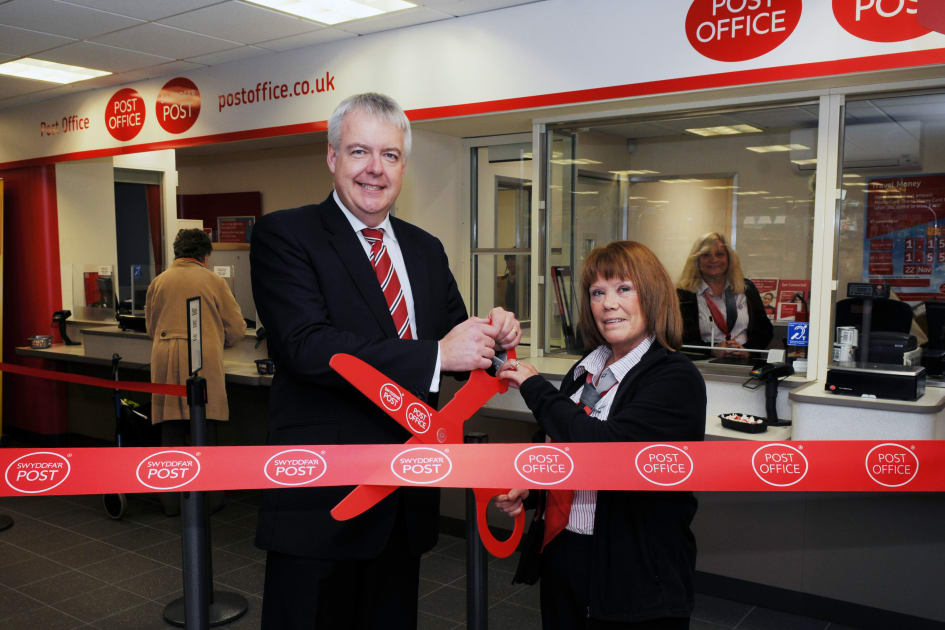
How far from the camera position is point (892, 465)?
1.64 m

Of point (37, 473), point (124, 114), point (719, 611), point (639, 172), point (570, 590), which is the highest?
point (124, 114)

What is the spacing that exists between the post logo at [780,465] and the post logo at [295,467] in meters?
0.90

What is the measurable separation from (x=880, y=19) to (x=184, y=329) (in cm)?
403

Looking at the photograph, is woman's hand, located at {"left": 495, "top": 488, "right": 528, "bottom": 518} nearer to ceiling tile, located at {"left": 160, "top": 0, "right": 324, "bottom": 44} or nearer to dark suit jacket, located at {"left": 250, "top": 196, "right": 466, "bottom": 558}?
dark suit jacket, located at {"left": 250, "top": 196, "right": 466, "bottom": 558}

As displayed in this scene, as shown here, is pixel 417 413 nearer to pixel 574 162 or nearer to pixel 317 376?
pixel 317 376

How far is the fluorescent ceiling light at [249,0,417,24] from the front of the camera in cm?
416

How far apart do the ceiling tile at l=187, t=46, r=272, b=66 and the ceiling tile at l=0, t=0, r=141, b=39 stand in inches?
27.8

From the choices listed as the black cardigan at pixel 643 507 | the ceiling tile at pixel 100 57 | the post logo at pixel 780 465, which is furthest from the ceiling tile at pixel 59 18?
the post logo at pixel 780 465

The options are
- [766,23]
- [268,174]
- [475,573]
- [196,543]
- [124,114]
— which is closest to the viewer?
[475,573]

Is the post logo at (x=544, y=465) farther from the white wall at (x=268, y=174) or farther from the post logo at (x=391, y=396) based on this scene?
the white wall at (x=268, y=174)

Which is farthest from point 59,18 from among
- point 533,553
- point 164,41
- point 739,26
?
point 533,553

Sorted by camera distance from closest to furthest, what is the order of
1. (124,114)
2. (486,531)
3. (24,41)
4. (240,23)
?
1. (486,531)
2. (240,23)
3. (24,41)
4. (124,114)

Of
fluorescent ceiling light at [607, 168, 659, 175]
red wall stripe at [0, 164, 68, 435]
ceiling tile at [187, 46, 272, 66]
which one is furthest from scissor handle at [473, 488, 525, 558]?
red wall stripe at [0, 164, 68, 435]

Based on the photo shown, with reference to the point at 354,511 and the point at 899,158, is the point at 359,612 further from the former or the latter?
the point at 899,158
